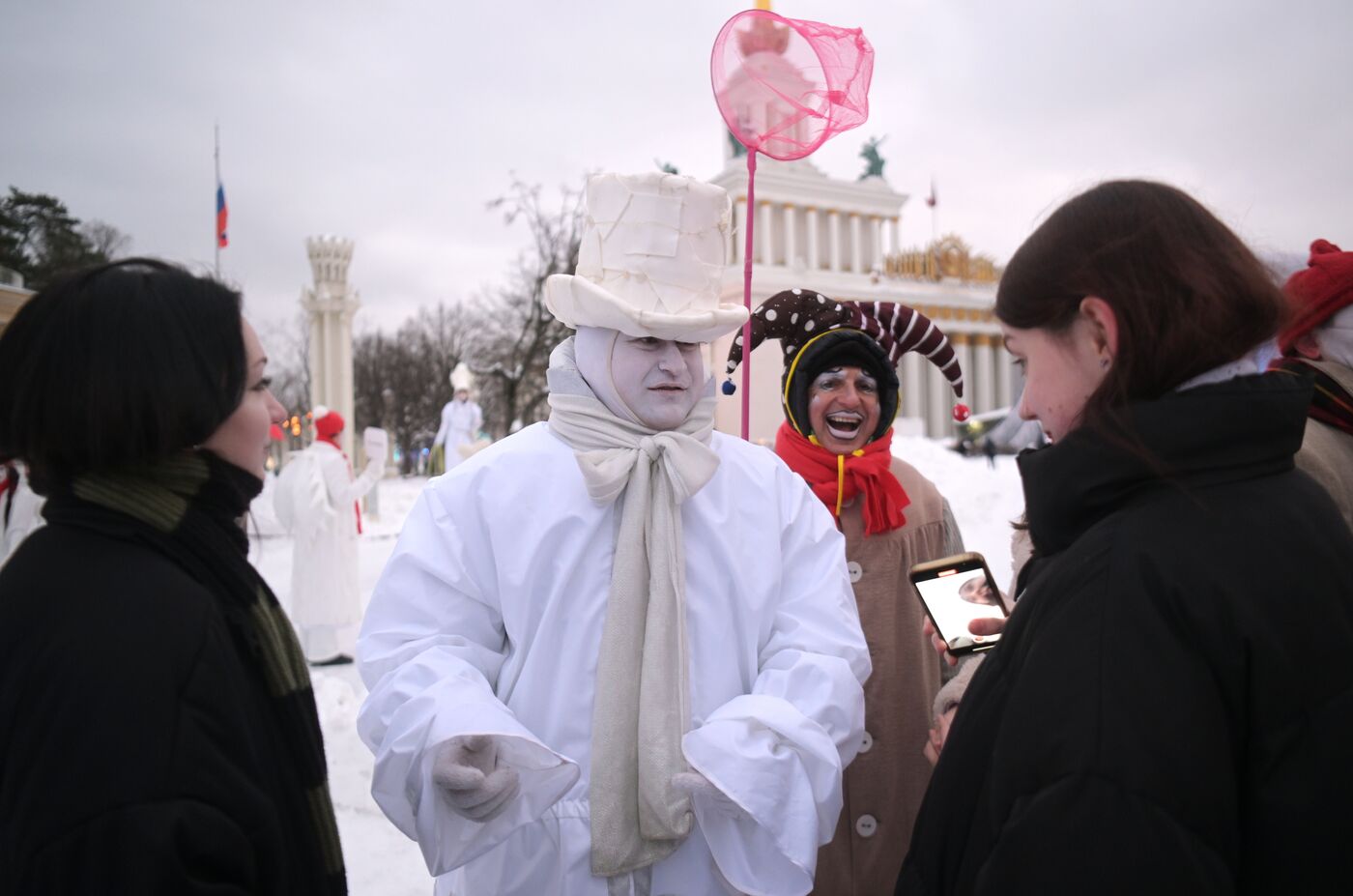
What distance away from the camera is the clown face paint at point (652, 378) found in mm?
2531

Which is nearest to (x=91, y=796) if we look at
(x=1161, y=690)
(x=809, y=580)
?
(x=1161, y=690)

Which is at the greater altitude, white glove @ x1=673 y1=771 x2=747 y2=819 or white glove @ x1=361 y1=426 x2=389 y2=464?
white glove @ x1=361 y1=426 x2=389 y2=464

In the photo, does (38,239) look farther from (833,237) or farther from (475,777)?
(833,237)

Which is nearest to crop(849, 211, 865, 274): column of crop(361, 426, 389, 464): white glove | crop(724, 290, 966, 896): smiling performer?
crop(361, 426, 389, 464): white glove

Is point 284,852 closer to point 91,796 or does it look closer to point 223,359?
point 91,796

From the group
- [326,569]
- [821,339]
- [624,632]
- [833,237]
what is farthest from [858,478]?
[833,237]

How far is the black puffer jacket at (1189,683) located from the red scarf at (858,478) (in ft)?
6.51

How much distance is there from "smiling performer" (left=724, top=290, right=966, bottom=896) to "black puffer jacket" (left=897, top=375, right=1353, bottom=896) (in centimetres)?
184

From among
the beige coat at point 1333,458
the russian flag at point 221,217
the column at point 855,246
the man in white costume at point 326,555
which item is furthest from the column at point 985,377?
the beige coat at point 1333,458

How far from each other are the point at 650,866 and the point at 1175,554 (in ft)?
5.04

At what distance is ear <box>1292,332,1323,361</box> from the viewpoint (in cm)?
251

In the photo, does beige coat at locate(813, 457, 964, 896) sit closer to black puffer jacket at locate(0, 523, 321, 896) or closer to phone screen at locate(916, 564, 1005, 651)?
phone screen at locate(916, 564, 1005, 651)

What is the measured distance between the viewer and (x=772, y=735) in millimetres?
2111

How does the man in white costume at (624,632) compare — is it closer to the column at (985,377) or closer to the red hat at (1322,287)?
the red hat at (1322,287)
